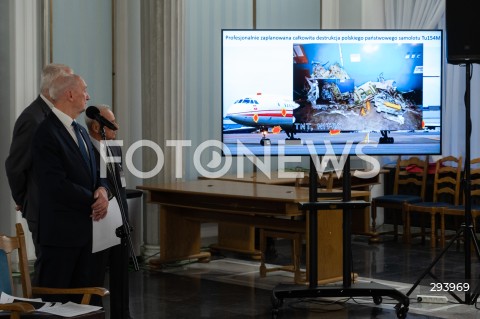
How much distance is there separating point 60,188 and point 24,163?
2.27 ft

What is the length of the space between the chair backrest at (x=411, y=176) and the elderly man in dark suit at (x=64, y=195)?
6.40m

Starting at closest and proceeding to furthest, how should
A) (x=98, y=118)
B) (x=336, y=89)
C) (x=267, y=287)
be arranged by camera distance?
(x=98, y=118), (x=336, y=89), (x=267, y=287)

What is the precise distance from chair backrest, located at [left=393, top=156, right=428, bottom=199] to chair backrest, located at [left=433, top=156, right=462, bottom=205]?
0.19 meters

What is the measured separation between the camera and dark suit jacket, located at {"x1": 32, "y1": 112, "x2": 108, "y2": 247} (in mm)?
4762

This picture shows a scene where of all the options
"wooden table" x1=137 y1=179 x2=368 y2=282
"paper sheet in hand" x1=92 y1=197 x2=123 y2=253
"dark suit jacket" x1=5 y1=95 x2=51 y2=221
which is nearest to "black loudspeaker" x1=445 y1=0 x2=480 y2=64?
"wooden table" x1=137 y1=179 x2=368 y2=282

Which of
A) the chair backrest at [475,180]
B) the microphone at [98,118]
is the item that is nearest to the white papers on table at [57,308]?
the microphone at [98,118]

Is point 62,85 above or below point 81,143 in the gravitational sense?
above

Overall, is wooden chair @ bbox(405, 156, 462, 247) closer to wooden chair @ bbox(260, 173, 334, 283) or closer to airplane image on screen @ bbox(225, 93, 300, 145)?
wooden chair @ bbox(260, 173, 334, 283)

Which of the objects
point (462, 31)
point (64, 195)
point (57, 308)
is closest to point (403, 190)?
point (462, 31)

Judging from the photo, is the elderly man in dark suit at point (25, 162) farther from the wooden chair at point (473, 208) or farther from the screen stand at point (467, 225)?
the wooden chair at point (473, 208)

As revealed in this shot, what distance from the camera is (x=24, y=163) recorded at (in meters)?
5.36

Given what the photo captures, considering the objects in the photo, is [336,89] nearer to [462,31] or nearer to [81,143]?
[462,31]

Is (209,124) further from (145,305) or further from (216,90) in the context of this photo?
(145,305)

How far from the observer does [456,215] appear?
33.8 feet
